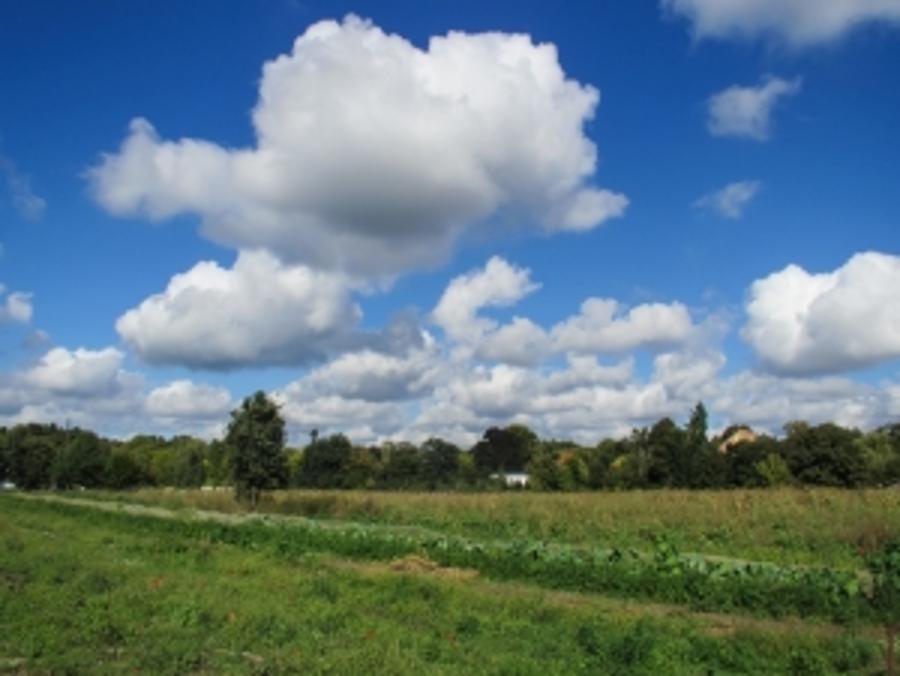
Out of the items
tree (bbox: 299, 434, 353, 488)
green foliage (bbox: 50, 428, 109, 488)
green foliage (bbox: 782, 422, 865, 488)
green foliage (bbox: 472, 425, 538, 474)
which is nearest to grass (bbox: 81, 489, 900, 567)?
green foliage (bbox: 782, 422, 865, 488)

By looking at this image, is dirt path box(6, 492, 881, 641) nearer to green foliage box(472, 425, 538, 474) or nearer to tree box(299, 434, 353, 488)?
tree box(299, 434, 353, 488)

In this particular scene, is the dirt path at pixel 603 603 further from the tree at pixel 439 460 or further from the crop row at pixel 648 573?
the tree at pixel 439 460

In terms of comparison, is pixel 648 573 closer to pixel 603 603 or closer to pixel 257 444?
pixel 603 603

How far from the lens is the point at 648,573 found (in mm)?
18359

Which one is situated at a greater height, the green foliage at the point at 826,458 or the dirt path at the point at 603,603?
the green foliage at the point at 826,458

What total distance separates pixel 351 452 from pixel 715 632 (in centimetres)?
9352

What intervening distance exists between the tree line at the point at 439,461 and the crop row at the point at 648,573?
1917 centimetres

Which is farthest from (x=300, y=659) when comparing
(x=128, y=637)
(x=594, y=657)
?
(x=594, y=657)

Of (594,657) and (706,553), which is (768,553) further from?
(594,657)

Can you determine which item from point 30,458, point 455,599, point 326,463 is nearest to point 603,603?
point 455,599

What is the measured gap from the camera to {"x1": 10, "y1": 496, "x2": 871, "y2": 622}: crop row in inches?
627

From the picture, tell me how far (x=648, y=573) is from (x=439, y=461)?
9125cm

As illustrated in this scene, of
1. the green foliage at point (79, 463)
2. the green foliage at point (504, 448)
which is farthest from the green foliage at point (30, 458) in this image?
the green foliage at point (504, 448)

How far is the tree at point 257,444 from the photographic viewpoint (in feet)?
152
